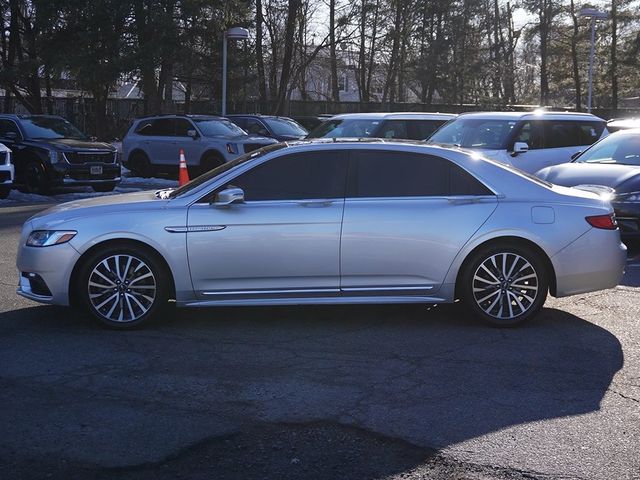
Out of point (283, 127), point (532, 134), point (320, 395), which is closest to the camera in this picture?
point (320, 395)

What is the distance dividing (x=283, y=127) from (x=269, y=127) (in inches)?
22.7

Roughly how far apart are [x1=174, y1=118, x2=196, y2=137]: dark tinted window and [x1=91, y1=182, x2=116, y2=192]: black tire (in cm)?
289

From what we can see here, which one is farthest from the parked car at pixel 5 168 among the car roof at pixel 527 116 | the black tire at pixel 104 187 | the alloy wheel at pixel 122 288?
the alloy wheel at pixel 122 288

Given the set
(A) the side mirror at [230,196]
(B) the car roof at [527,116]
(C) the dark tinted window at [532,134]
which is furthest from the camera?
(B) the car roof at [527,116]

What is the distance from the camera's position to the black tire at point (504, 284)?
269 inches

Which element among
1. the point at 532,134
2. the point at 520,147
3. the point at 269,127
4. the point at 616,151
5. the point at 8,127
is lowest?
the point at 616,151

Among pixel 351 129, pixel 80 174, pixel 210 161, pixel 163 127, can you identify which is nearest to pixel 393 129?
pixel 351 129

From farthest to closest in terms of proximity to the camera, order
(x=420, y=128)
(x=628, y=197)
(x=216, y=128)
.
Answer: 1. (x=216, y=128)
2. (x=420, y=128)
3. (x=628, y=197)

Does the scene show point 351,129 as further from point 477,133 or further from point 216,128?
point 216,128

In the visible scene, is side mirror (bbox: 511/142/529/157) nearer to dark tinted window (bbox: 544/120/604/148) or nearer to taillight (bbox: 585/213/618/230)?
dark tinted window (bbox: 544/120/604/148)

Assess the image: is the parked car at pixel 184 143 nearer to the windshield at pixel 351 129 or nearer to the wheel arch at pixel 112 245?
the windshield at pixel 351 129

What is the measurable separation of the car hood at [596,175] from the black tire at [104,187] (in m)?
10.5

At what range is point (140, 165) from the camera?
22.1 metres

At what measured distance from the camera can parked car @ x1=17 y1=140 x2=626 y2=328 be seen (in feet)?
21.8
